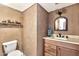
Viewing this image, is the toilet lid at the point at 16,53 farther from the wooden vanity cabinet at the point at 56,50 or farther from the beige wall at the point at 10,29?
the wooden vanity cabinet at the point at 56,50

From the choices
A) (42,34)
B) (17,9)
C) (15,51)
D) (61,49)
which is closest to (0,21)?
(17,9)

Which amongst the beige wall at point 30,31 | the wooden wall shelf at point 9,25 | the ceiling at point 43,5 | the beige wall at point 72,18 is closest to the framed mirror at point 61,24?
the beige wall at point 72,18

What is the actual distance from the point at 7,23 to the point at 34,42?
36 cm

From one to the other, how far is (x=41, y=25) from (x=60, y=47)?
327mm

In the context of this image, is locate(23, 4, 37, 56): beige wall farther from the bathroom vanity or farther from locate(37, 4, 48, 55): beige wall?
the bathroom vanity

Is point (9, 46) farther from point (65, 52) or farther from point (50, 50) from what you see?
point (65, 52)

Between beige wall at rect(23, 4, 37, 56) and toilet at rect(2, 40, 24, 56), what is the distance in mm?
93

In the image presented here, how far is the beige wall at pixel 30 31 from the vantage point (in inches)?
44.3

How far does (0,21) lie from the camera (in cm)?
108

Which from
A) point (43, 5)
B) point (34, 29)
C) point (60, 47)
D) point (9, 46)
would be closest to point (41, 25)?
point (34, 29)

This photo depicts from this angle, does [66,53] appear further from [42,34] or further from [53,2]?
[53,2]

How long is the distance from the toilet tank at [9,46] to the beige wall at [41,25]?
27 centimetres

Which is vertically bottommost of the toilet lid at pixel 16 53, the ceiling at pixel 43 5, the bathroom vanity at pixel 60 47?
the toilet lid at pixel 16 53

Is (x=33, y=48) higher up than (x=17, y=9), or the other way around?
(x=17, y=9)
